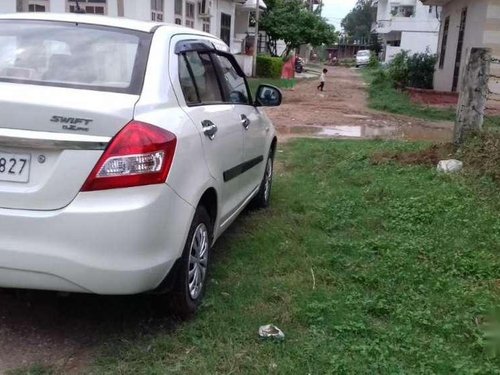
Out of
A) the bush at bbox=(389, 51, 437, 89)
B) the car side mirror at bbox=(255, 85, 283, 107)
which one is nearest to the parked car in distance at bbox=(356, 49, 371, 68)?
the bush at bbox=(389, 51, 437, 89)

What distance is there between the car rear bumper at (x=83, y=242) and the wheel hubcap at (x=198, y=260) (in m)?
0.55

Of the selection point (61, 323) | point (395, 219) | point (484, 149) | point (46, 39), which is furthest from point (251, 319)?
point (484, 149)

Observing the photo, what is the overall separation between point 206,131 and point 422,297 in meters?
1.70

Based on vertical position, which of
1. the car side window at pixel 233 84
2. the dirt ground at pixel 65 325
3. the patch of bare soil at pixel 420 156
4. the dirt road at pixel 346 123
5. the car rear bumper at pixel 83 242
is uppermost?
the car side window at pixel 233 84

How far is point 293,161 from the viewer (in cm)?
859

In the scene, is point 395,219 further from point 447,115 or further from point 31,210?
point 447,115

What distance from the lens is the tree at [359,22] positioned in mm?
99637

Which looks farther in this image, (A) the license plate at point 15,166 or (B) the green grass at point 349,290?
(B) the green grass at point 349,290

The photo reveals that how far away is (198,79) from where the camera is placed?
3881mm

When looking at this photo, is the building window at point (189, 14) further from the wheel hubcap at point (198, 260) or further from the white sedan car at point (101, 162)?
the wheel hubcap at point (198, 260)

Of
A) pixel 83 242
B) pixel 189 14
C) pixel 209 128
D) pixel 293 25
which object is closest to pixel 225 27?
pixel 189 14

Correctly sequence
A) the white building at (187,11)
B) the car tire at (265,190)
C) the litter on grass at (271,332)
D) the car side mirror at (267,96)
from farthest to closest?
the white building at (187,11) < the car tire at (265,190) < the car side mirror at (267,96) < the litter on grass at (271,332)

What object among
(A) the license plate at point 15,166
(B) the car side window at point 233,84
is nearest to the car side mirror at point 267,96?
(B) the car side window at point 233,84

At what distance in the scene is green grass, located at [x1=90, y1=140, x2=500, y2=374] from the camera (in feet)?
10.1
